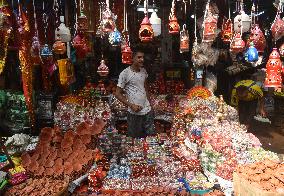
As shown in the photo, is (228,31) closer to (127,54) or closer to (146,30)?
(146,30)

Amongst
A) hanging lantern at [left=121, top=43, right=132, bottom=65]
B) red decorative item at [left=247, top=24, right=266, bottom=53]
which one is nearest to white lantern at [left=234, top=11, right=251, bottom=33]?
red decorative item at [left=247, top=24, right=266, bottom=53]

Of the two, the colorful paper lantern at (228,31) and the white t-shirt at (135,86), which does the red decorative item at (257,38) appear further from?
the white t-shirt at (135,86)

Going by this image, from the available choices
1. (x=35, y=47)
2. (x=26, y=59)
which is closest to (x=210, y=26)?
(x=35, y=47)

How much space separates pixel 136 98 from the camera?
15.5 feet

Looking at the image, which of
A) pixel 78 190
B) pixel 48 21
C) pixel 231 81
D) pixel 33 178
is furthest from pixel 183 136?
pixel 231 81

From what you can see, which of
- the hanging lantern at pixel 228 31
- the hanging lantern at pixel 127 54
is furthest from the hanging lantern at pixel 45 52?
the hanging lantern at pixel 228 31

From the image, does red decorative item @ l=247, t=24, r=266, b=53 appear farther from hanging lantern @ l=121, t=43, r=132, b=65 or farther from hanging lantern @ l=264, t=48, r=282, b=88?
hanging lantern @ l=121, t=43, r=132, b=65

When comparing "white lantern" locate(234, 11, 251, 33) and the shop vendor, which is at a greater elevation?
"white lantern" locate(234, 11, 251, 33)

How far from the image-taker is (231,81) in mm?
8016

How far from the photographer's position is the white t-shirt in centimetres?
464

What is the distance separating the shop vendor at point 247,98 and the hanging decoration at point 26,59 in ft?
12.1

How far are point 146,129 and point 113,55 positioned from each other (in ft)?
9.06

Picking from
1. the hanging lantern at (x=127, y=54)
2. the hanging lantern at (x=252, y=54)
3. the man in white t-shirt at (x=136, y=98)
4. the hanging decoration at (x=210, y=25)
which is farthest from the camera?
the hanging lantern at (x=127, y=54)

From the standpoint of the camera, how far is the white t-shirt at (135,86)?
464 cm
